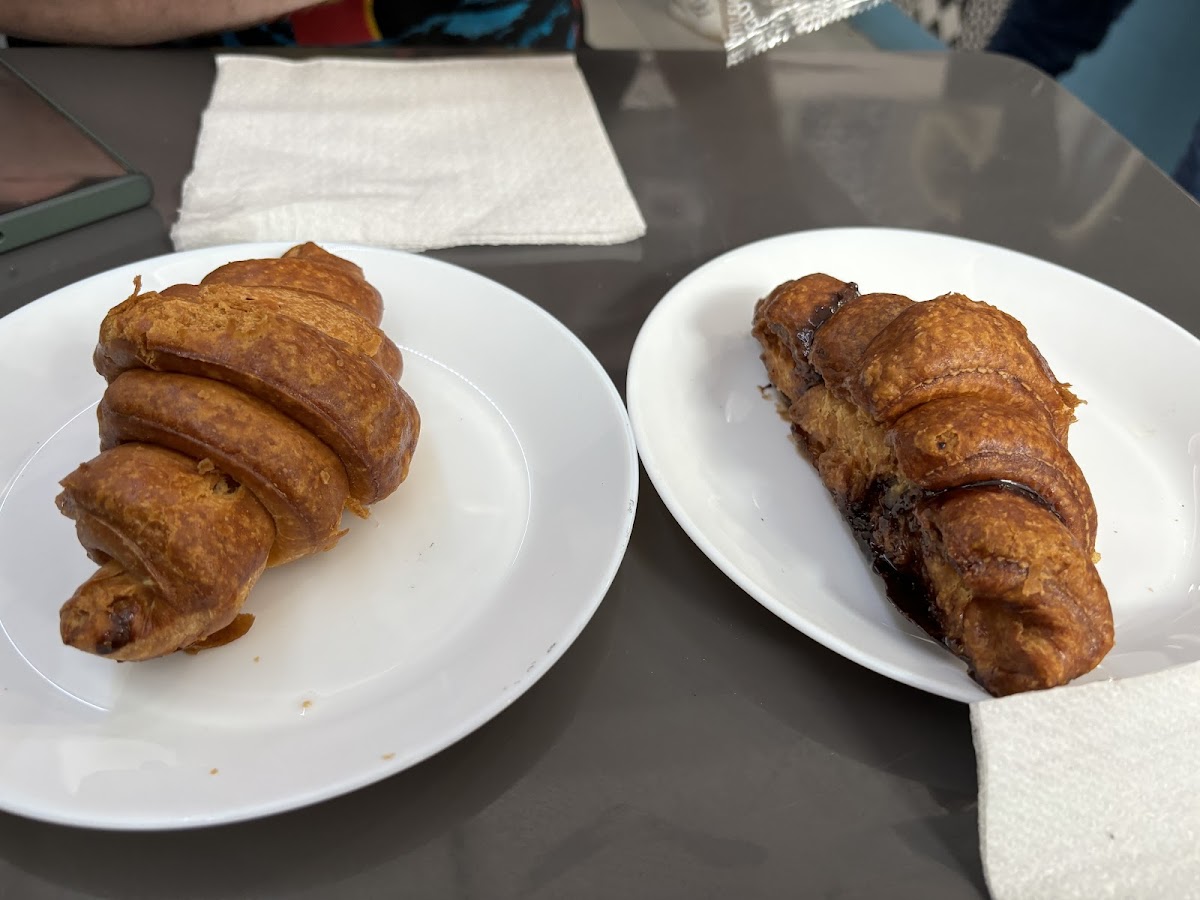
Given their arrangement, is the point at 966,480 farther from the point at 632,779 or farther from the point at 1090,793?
the point at 632,779

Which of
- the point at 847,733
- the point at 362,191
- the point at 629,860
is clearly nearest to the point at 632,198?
the point at 362,191

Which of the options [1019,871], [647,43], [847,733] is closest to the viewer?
[1019,871]

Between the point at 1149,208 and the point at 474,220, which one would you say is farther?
the point at 1149,208

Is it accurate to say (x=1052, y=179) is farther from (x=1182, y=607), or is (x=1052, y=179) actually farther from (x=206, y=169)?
(x=206, y=169)

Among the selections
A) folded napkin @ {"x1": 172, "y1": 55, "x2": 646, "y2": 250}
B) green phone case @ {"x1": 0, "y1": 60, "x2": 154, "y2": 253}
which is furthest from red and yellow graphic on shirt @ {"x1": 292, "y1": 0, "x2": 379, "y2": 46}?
green phone case @ {"x1": 0, "y1": 60, "x2": 154, "y2": 253}

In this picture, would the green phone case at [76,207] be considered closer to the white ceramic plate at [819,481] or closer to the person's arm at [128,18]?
the person's arm at [128,18]

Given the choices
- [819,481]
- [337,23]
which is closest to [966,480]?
[819,481]
